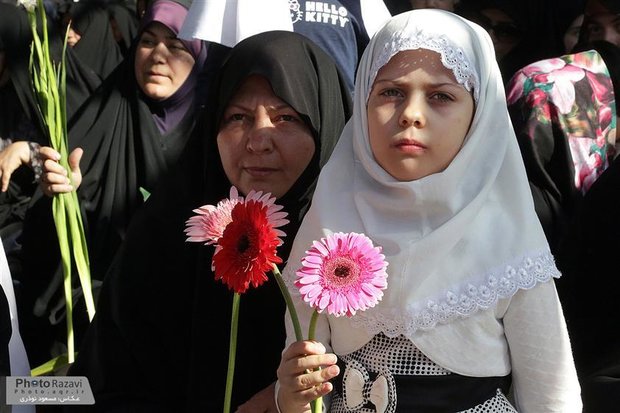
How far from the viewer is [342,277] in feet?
5.50

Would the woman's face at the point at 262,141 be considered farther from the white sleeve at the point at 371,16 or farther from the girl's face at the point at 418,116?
the white sleeve at the point at 371,16

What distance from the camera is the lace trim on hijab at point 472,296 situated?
6.48 feet

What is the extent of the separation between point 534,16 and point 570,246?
207 centimetres

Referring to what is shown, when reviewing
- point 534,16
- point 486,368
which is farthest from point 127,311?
point 534,16

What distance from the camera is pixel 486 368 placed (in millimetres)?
2012

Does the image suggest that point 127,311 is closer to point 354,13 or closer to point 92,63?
point 354,13

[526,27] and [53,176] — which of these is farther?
[526,27]

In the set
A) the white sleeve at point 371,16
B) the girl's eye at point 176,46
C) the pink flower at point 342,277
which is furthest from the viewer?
the girl's eye at point 176,46

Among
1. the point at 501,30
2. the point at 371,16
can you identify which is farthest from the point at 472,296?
the point at 501,30

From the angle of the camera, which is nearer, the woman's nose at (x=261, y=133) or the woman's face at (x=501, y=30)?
the woman's nose at (x=261, y=133)

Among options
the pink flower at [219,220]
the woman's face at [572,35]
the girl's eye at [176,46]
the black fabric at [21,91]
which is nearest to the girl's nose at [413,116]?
the pink flower at [219,220]

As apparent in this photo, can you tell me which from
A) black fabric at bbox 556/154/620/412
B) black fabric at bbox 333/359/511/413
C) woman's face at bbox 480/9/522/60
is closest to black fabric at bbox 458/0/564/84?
woman's face at bbox 480/9/522/60

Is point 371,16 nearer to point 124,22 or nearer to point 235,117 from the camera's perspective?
point 235,117

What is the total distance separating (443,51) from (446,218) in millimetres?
326
